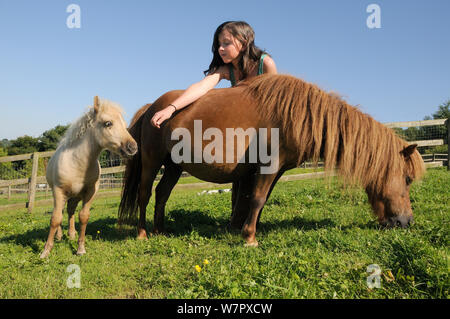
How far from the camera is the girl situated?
12.9 ft

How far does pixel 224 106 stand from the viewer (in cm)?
374

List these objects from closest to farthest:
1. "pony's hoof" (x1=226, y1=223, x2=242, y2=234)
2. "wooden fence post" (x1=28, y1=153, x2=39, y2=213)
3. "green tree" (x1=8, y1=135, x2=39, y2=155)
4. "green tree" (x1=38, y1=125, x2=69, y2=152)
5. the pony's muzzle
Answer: the pony's muzzle → "pony's hoof" (x1=226, y1=223, x2=242, y2=234) → "wooden fence post" (x1=28, y1=153, x2=39, y2=213) → "green tree" (x1=38, y1=125, x2=69, y2=152) → "green tree" (x1=8, y1=135, x2=39, y2=155)

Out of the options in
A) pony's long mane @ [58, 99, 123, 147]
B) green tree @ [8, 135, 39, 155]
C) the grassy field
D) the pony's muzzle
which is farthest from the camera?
green tree @ [8, 135, 39, 155]

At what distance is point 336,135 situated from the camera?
3.44 metres

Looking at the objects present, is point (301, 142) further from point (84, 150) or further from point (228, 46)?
point (84, 150)

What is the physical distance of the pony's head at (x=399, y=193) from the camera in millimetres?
3480

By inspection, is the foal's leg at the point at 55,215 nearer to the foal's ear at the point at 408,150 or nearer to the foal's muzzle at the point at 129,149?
the foal's muzzle at the point at 129,149

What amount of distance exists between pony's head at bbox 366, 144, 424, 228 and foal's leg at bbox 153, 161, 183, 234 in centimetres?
263

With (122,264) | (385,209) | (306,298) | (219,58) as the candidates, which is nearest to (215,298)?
(306,298)

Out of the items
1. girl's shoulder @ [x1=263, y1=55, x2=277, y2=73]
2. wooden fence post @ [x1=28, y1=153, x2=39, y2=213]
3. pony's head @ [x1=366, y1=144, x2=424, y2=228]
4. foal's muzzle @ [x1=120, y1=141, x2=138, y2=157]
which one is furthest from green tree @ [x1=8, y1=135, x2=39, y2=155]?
pony's head @ [x1=366, y1=144, x2=424, y2=228]

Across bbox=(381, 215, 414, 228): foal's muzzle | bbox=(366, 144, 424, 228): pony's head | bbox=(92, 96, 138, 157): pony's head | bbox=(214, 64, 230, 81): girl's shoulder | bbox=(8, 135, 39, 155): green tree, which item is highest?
bbox=(214, 64, 230, 81): girl's shoulder

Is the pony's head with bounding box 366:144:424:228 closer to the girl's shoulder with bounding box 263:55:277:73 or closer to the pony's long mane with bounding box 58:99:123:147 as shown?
the girl's shoulder with bounding box 263:55:277:73

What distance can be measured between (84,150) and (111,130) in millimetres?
483

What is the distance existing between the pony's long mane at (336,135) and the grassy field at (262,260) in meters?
0.38
